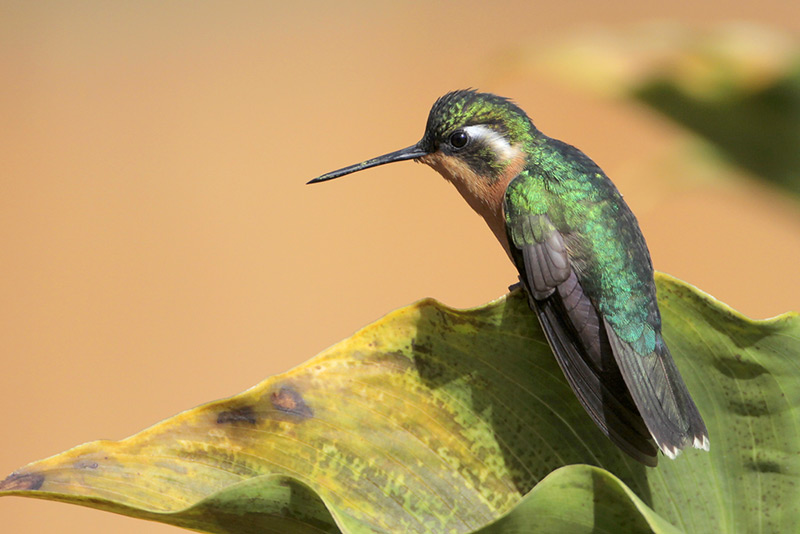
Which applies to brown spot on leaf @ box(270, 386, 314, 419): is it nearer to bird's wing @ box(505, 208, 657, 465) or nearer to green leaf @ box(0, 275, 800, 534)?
green leaf @ box(0, 275, 800, 534)

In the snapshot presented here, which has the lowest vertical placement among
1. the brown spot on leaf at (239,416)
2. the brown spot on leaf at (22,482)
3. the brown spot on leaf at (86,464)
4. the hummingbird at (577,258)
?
the brown spot on leaf at (22,482)

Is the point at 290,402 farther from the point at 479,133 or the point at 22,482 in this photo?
the point at 479,133

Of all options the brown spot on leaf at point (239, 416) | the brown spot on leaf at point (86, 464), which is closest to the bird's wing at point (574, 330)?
the brown spot on leaf at point (239, 416)

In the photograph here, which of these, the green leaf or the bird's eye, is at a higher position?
the bird's eye

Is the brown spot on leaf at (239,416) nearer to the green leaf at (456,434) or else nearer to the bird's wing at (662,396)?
the green leaf at (456,434)

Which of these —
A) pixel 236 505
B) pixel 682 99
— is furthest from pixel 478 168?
pixel 236 505

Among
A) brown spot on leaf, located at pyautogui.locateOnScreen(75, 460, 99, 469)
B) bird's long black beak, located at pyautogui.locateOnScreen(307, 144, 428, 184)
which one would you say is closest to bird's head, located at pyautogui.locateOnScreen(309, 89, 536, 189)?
bird's long black beak, located at pyautogui.locateOnScreen(307, 144, 428, 184)
